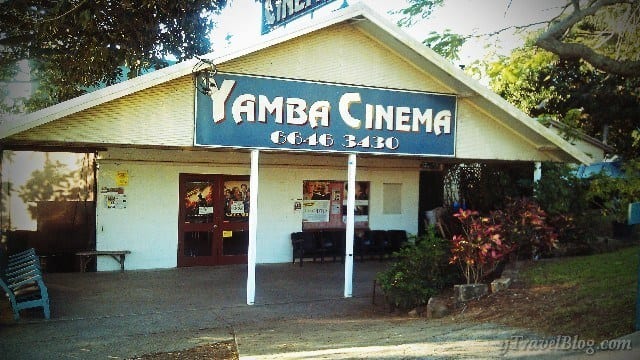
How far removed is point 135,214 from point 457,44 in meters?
8.37

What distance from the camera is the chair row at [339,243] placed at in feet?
45.1

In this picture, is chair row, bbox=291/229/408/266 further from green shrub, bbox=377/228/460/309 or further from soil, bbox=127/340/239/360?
soil, bbox=127/340/239/360

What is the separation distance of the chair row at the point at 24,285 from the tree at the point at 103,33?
4.59 m

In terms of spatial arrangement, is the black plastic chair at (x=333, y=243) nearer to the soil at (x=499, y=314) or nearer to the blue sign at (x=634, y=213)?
the soil at (x=499, y=314)

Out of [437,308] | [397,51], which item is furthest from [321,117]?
[437,308]

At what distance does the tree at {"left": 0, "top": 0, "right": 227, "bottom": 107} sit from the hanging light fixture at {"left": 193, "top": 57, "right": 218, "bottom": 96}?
2658mm

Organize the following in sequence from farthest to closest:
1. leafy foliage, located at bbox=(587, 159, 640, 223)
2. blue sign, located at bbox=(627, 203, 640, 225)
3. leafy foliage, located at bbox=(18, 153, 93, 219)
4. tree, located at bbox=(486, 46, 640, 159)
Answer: tree, located at bbox=(486, 46, 640, 159) < leafy foliage, located at bbox=(18, 153, 93, 219) < leafy foliage, located at bbox=(587, 159, 640, 223) < blue sign, located at bbox=(627, 203, 640, 225)

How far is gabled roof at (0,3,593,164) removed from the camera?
771cm

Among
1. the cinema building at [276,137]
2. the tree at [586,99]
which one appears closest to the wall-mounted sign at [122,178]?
the cinema building at [276,137]

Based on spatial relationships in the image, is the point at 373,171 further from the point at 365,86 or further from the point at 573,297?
the point at 573,297

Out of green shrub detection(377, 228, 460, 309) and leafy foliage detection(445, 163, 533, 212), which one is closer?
green shrub detection(377, 228, 460, 309)

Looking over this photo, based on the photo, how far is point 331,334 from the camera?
7.13m

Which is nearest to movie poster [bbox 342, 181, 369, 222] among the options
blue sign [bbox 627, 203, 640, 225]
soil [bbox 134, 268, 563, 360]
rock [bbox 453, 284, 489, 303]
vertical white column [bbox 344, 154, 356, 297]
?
vertical white column [bbox 344, 154, 356, 297]

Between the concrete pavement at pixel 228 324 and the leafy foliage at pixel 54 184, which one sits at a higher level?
the leafy foliage at pixel 54 184
